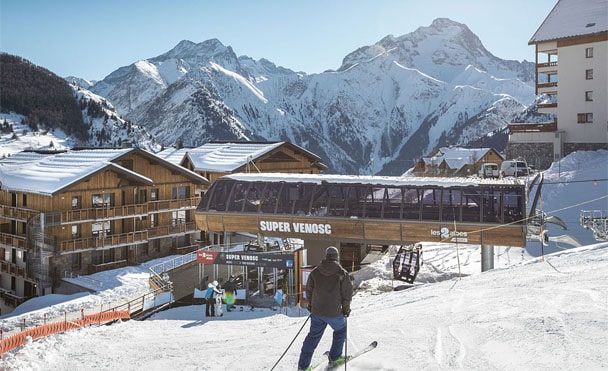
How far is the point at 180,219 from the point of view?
148 feet

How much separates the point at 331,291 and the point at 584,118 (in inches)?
1723

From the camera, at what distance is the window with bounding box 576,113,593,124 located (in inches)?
1766

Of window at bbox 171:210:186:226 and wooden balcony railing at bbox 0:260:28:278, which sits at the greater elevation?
window at bbox 171:210:186:226

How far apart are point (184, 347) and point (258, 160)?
125ft

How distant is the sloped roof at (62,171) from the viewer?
120 feet

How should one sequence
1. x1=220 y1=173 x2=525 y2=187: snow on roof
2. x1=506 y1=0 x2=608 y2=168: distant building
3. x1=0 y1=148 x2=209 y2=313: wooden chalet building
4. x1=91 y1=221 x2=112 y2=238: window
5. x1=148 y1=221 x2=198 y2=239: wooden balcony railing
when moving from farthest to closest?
x1=506 y1=0 x2=608 y2=168: distant building
x1=148 y1=221 x2=198 y2=239: wooden balcony railing
x1=91 y1=221 x2=112 y2=238: window
x1=0 y1=148 x2=209 y2=313: wooden chalet building
x1=220 y1=173 x2=525 y2=187: snow on roof

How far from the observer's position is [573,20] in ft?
159

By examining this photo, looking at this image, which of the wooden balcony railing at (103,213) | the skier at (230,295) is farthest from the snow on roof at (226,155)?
the skier at (230,295)

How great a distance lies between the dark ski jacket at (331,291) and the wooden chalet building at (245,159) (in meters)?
38.5

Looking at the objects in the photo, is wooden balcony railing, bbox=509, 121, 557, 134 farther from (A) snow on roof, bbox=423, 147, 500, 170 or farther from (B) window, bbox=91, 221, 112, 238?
(B) window, bbox=91, 221, 112, 238

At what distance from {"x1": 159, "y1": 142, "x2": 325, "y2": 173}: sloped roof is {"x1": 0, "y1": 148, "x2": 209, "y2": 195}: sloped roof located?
14.9ft

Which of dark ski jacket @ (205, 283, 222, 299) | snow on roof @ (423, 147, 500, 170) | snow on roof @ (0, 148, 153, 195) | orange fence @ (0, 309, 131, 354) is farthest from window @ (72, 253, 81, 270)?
snow on roof @ (423, 147, 500, 170)

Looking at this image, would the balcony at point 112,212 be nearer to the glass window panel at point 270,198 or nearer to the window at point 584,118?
the glass window panel at point 270,198

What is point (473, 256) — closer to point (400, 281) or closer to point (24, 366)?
point (400, 281)
